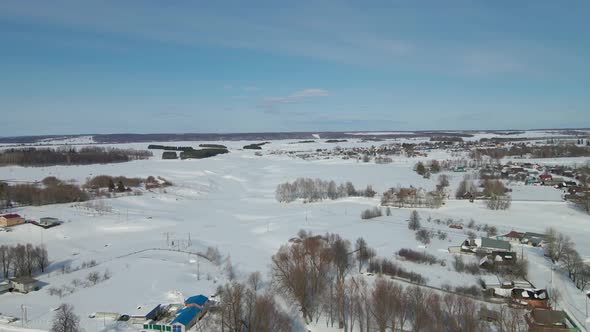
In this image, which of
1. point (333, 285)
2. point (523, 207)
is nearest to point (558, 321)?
point (333, 285)

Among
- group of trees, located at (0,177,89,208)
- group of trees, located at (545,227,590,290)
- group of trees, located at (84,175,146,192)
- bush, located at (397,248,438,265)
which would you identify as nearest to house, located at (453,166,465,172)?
group of trees, located at (545,227,590,290)

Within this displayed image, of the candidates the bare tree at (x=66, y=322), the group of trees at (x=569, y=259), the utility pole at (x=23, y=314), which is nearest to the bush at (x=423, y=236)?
the group of trees at (x=569, y=259)

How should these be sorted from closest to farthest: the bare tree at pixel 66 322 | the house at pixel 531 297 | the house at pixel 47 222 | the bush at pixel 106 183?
the bare tree at pixel 66 322 → the house at pixel 531 297 → the house at pixel 47 222 → the bush at pixel 106 183

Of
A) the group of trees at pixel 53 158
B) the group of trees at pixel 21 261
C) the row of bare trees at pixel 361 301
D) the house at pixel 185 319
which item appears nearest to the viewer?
the row of bare trees at pixel 361 301

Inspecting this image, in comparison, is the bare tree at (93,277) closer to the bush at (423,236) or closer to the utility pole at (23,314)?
the utility pole at (23,314)

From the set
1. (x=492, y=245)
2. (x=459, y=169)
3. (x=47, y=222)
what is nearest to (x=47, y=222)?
(x=47, y=222)

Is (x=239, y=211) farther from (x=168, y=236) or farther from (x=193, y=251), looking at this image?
(x=193, y=251)

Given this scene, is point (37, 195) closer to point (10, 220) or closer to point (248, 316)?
point (10, 220)
